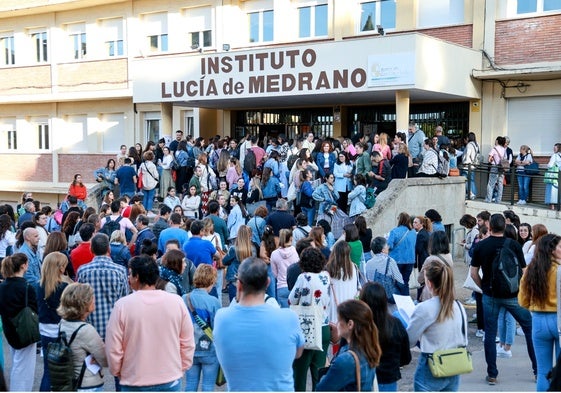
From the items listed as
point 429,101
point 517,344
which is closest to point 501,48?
point 429,101

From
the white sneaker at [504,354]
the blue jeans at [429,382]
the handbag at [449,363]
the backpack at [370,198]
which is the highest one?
the backpack at [370,198]

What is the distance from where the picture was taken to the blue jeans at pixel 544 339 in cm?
592

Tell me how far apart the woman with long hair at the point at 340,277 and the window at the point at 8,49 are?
2556cm

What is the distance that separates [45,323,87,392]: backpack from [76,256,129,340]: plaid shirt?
42.8 inches

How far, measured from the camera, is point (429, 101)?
755 inches

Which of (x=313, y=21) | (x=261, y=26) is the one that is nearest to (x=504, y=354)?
(x=313, y=21)

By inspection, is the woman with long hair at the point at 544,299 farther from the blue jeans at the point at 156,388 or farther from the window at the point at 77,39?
the window at the point at 77,39

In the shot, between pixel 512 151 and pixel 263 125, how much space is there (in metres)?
8.96

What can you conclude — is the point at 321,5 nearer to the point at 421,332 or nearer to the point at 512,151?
the point at 512,151

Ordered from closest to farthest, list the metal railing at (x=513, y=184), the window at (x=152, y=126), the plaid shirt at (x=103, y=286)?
the plaid shirt at (x=103, y=286), the metal railing at (x=513, y=184), the window at (x=152, y=126)

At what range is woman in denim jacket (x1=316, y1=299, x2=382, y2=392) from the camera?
395 cm

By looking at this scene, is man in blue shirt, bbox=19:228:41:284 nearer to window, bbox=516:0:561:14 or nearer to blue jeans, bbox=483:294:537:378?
blue jeans, bbox=483:294:537:378

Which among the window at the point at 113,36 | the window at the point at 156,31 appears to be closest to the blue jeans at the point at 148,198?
the window at the point at 156,31

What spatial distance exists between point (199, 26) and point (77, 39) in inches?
244
